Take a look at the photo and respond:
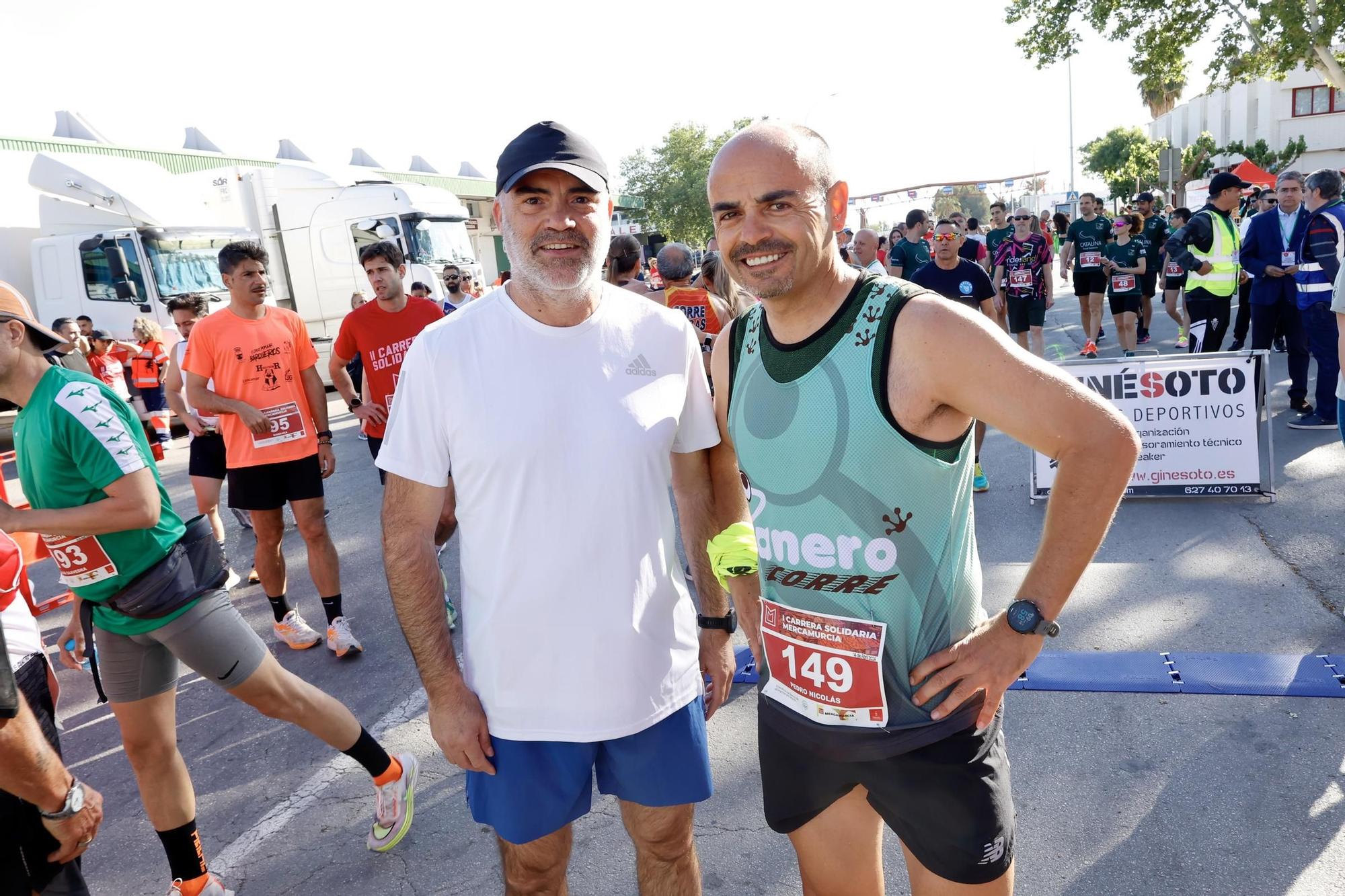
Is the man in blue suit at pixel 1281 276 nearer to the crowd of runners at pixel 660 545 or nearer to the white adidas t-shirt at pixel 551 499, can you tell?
the crowd of runners at pixel 660 545

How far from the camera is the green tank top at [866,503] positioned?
1639 mm

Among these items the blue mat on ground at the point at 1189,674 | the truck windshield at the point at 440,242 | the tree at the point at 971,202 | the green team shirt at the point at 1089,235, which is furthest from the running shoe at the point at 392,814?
the tree at the point at 971,202

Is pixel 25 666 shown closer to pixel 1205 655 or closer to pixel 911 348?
pixel 911 348

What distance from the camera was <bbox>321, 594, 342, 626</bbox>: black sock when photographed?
189 inches

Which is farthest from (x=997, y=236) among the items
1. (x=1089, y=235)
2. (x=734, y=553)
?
(x=734, y=553)

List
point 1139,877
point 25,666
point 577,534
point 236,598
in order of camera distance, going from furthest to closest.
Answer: point 236,598
point 1139,877
point 25,666
point 577,534

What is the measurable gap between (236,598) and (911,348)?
5674 mm

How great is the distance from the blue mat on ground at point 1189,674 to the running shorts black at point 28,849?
2.31 metres

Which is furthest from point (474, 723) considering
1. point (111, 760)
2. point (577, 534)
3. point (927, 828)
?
point (111, 760)

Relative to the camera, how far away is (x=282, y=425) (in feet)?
15.6

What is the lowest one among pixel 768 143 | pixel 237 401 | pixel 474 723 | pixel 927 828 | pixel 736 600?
pixel 927 828

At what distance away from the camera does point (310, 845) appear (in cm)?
310

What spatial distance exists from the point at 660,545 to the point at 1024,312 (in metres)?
9.75

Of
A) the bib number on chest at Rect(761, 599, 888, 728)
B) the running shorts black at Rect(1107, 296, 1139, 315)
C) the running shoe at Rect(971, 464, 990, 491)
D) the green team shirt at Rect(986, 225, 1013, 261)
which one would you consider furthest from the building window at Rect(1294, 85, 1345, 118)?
the bib number on chest at Rect(761, 599, 888, 728)
